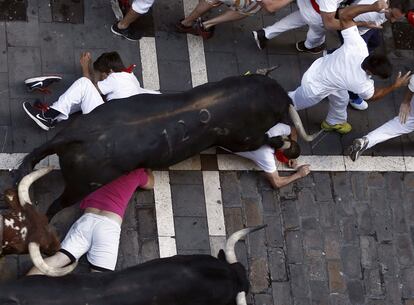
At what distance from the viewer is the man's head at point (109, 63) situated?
9.68 m

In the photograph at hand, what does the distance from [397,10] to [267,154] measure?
2.26 m

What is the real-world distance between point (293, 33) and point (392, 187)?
235 centimetres

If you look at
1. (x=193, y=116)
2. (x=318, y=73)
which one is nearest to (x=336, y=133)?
(x=318, y=73)

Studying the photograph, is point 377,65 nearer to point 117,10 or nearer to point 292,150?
point 292,150

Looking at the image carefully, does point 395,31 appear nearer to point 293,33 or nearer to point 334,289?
point 293,33

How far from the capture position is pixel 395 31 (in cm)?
1162

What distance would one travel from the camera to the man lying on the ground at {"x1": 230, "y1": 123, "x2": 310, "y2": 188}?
9.98 metres

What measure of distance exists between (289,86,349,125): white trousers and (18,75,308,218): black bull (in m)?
0.54

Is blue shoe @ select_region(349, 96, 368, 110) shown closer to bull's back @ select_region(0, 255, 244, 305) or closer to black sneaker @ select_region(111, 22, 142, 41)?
black sneaker @ select_region(111, 22, 142, 41)

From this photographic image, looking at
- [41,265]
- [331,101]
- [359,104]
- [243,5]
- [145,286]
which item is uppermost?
[243,5]

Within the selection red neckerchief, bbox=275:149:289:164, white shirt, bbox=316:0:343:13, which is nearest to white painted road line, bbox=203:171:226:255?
red neckerchief, bbox=275:149:289:164

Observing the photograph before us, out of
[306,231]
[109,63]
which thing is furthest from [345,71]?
[109,63]

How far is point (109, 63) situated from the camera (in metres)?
9.68

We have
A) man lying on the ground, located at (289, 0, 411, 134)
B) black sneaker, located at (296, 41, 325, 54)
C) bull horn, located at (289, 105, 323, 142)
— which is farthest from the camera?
black sneaker, located at (296, 41, 325, 54)
